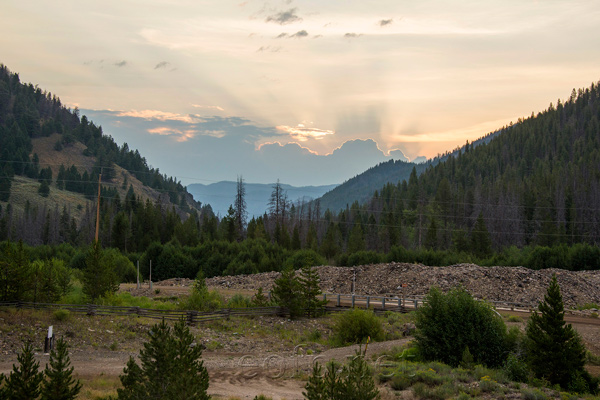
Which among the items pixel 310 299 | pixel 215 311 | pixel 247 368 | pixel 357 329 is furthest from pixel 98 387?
pixel 310 299

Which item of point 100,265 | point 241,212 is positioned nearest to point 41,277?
point 100,265

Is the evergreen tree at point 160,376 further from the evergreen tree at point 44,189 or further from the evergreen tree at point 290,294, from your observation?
the evergreen tree at point 44,189

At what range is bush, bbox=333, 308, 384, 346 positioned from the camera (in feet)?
107

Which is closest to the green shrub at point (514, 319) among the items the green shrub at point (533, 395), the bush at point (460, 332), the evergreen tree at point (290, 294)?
the bush at point (460, 332)

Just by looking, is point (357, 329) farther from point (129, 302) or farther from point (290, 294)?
point (129, 302)

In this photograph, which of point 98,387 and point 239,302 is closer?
point 98,387

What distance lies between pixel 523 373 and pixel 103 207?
439 feet

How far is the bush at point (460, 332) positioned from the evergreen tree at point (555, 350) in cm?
305

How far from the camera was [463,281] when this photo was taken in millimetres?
47906

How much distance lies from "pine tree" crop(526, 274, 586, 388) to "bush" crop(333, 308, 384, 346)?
11168 millimetres

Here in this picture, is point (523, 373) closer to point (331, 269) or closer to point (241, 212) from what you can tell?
point (331, 269)

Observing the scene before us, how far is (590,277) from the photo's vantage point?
165ft

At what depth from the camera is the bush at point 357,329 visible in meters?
32.7

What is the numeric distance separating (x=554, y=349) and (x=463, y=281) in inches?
1022
